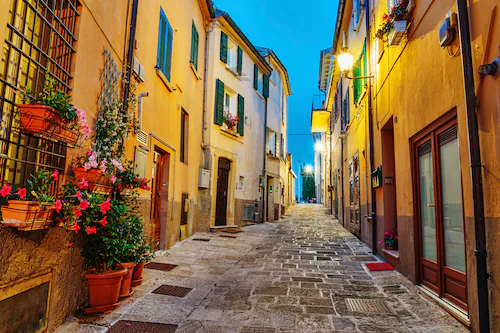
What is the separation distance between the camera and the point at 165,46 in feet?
23.5

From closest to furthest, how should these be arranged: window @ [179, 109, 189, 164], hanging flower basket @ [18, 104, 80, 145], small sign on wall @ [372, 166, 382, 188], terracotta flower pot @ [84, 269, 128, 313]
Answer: hanging flower basket @ [18, 104, 80, 145] < terracotta flower pot @ [84, 269, 128, 313] < small sign on wall @ [372, 166, 382, 188] < window @ [179, 109, 189, 164]

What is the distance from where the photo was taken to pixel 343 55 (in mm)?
7344

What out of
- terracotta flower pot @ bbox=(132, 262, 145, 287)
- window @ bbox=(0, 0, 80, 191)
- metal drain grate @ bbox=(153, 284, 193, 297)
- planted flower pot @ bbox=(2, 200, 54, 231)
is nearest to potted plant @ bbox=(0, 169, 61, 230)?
planted flower pot @ bbox=(2, 200, 54, 231)

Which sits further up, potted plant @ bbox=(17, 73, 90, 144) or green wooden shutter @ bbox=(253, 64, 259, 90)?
green wooden shutter @ bbox=(253, 64, 259, 90)

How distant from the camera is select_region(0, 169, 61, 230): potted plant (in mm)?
2369

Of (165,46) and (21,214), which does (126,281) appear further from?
(165,46)

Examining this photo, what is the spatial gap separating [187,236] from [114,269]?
5.20 metres

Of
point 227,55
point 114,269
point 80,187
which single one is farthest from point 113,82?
point 227,55

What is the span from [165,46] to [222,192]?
6.37 metres

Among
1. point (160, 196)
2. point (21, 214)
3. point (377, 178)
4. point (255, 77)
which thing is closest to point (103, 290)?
point (21, 214)

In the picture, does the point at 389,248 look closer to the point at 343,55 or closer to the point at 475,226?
the point at 475,226

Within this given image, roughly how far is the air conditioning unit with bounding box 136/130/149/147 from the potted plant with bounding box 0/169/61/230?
3.15m

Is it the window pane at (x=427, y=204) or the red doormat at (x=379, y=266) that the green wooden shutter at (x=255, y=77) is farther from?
the window pane at (x=427, y=204)

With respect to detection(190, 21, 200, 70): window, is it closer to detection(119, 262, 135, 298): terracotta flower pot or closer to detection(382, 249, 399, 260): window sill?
detection(119, 262, 135, 298): terracotta flower pot
